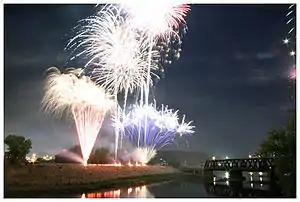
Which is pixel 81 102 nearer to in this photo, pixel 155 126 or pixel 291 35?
pixel 155 126

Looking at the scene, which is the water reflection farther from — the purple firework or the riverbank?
the purple firework

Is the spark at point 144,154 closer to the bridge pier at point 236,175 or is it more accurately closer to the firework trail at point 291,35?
the bridge pier at point 236,175

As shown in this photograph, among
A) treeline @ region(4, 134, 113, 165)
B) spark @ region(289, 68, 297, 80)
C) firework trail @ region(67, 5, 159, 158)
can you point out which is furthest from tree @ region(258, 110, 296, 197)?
treeline @ region(4, 134, 113, 165)

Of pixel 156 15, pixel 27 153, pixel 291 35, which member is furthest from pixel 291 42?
pixel 27 153

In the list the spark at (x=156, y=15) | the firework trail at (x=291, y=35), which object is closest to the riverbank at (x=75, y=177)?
the spark at (x=156, y=15)

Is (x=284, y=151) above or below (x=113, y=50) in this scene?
below
